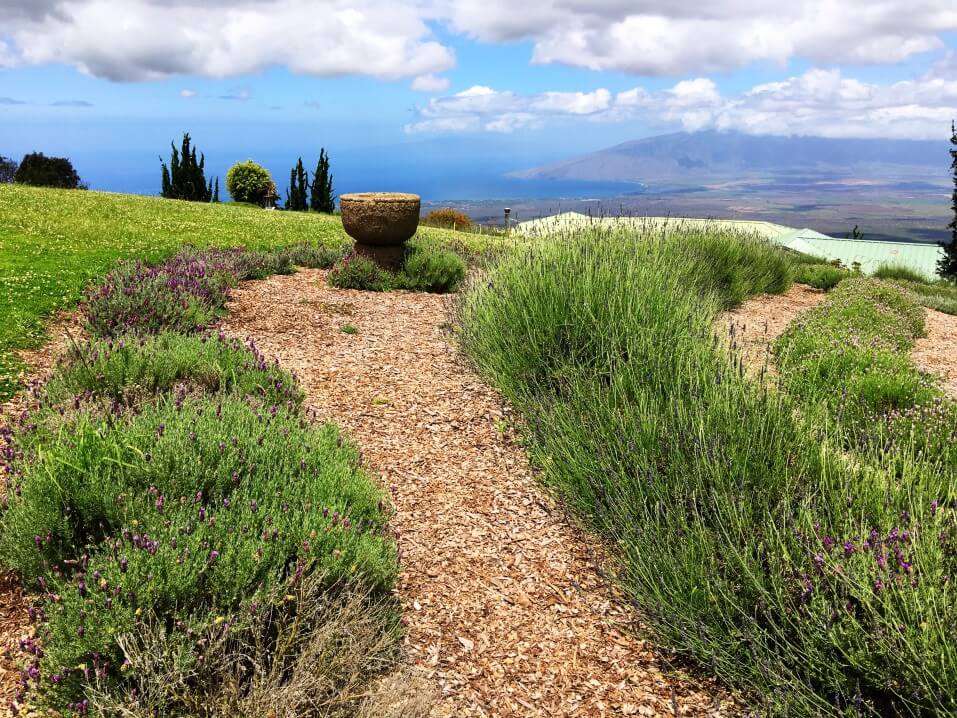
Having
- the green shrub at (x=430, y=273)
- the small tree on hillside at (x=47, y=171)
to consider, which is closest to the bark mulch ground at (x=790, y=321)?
the green shrub at (x=430, y=273)

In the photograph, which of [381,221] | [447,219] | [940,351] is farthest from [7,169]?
[940,351]

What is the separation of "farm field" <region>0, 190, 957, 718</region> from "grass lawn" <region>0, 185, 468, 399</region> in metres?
0.83

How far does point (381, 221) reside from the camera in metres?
10.5

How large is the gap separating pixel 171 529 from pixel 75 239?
11.2 meters

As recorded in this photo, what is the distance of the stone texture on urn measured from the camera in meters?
10.4

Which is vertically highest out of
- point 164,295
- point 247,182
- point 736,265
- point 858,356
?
point 247,182

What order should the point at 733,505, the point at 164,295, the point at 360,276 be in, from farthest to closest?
the point at 360,276 → the point at 164,295 → the point at 733,505

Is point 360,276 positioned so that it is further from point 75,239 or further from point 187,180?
point 187,180

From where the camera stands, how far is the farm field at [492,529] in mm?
2627

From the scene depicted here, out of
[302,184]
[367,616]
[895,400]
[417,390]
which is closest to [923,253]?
[302,184]

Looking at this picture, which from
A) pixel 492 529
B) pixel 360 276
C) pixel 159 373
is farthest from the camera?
pixel 360 276

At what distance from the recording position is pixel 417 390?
6.26 meters

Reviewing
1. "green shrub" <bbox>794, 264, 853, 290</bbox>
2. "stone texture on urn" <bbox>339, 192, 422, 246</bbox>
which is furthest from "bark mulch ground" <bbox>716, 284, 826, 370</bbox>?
"stone texture on urn" <bbox>339, 192, 422, 246</bbox>

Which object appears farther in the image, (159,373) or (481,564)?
(159,373)
